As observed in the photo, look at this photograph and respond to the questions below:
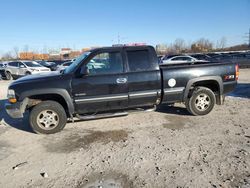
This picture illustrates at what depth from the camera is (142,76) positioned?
5723mm

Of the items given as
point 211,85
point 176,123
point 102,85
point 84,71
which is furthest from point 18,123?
point 211,85

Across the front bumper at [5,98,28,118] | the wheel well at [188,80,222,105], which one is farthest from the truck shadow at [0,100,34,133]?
the wheel well at [188,80,222,105]

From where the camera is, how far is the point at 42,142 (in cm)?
507

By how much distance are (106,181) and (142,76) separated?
292 centimetres

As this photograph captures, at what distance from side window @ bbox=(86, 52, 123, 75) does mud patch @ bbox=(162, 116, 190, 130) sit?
69.4 inches

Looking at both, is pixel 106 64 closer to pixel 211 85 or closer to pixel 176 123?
pixel 176 123

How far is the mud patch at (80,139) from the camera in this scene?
15.5 feet

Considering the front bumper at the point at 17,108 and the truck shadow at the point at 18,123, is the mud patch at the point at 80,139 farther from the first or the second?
the truck shadow at the point at 18,123

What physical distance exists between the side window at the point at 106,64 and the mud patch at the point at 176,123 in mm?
1762

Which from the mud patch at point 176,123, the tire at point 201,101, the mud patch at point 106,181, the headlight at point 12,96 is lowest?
the mud patch at point 176,123

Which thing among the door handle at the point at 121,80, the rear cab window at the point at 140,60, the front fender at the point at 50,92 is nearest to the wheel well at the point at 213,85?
the rear cab window at the point at 140,60

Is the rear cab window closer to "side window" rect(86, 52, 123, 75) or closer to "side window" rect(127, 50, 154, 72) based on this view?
"side window" rect(127, 50, 154, 72)

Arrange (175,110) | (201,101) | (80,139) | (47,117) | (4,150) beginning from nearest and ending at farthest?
(4,150) → (80,139) → (47,117) → (201,101) → (175,110)

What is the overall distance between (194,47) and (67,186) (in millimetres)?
100958
